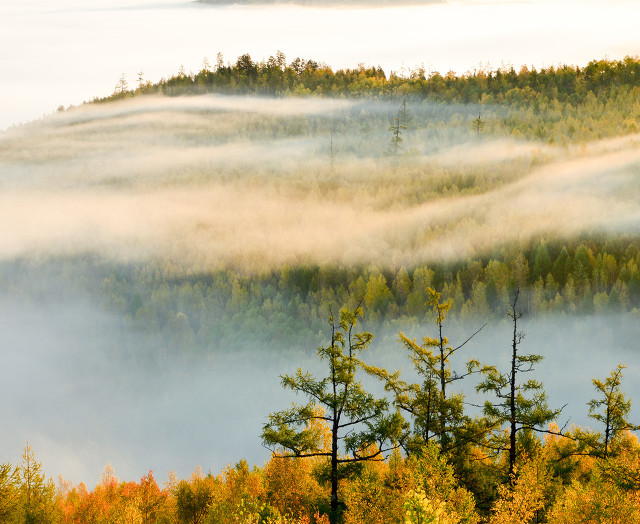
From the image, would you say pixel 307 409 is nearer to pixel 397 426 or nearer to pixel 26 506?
pixel 397 426

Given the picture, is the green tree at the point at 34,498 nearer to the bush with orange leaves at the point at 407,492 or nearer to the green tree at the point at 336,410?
the green tree at the point at 336,410

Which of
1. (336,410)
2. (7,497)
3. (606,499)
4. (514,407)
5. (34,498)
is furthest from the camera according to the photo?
(34,498)

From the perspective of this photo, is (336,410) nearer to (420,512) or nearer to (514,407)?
(514,407)

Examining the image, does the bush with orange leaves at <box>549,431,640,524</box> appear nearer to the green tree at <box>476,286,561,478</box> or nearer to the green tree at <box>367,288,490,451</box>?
the green tree at <box>476,286,561,478</box>

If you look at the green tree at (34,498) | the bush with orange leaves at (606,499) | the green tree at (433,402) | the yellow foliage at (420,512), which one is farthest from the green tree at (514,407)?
the green tree at (34,498)

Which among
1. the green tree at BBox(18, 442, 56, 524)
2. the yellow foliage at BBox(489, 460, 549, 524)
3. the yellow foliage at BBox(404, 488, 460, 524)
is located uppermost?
the yellow foliage at BBox(404, 488, 460, 524)

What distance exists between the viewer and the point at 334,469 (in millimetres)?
43844

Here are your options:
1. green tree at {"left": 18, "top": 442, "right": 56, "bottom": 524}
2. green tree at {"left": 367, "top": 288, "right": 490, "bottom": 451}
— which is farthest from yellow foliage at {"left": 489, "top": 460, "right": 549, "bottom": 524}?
green tree at {"left": 18, "top": 442, "right": 56, "bottom": 524}

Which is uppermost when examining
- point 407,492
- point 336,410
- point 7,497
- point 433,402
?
point 336,410

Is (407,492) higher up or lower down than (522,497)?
higher up

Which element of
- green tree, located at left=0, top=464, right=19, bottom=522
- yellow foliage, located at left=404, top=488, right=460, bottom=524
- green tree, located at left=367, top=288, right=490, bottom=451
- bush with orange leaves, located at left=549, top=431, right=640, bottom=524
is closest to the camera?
yellow foliage, located at left=404, top=488, right=460, bottom=524

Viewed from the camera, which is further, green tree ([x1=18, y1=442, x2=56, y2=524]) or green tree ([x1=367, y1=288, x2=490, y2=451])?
green tree ([x1=367, y1=288, x2=490, y2=451])

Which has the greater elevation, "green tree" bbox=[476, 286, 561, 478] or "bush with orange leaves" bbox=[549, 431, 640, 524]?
"green tree" bbox=[476, 286, 561, 478]

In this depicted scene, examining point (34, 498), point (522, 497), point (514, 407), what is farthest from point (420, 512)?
point (34, 498)
